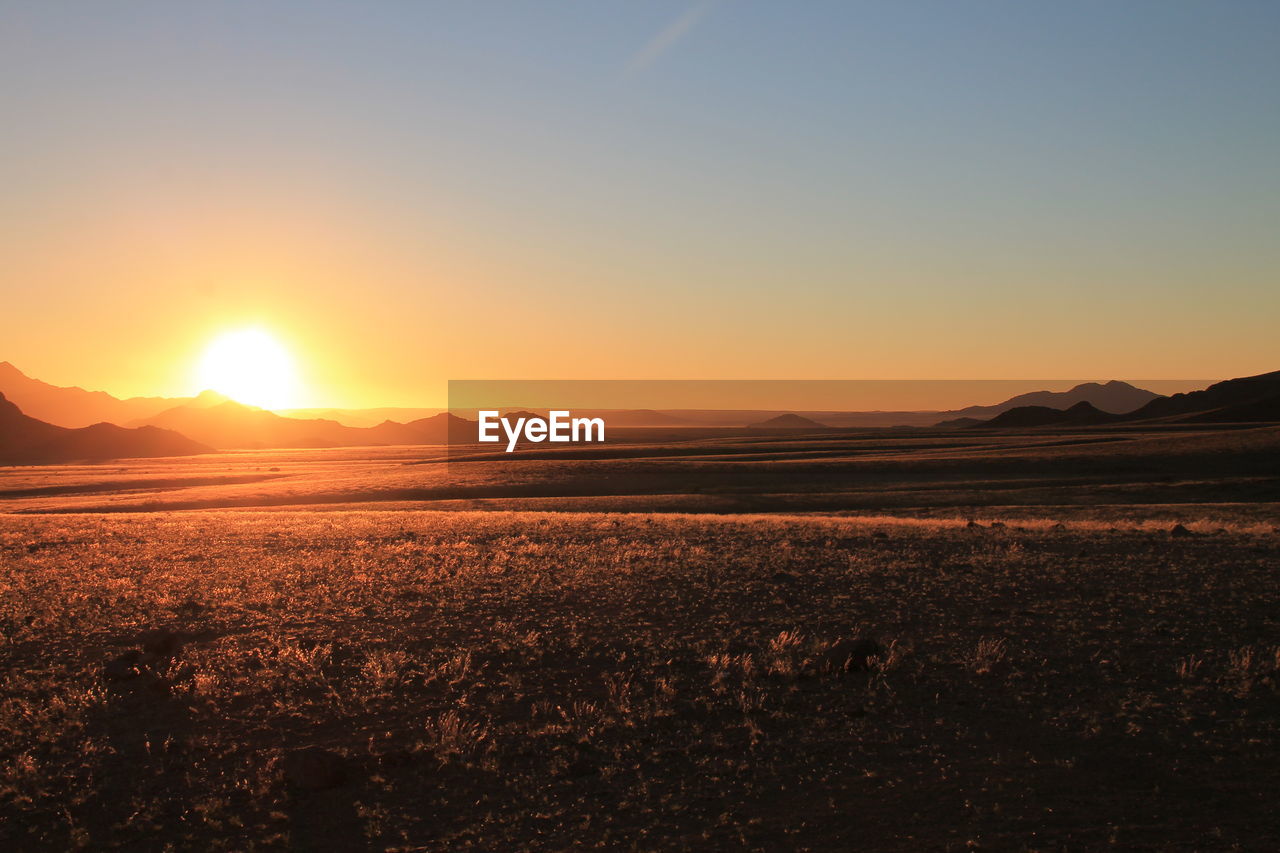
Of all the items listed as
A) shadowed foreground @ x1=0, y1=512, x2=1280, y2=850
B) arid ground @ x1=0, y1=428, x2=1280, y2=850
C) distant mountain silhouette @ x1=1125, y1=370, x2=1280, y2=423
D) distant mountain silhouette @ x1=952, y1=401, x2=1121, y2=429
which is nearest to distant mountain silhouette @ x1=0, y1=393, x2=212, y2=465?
arid ground @ x1=0, y1=428, x2=1280, y2=850

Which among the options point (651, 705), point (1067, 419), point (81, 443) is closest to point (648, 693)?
point (651, 705)

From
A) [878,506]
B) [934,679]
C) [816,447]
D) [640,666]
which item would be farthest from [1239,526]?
[816,447]

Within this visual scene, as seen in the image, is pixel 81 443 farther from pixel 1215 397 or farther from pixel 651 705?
pixel 1215 397

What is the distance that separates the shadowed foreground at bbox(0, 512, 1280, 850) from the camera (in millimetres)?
7852

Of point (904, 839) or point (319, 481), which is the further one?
point (319, 481)

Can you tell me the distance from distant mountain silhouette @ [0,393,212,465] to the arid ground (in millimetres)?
133463

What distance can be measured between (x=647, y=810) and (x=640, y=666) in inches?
159

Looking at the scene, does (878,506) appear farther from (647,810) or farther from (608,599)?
(647,810)

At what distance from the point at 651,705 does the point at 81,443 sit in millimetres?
159793

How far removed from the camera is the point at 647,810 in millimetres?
8016

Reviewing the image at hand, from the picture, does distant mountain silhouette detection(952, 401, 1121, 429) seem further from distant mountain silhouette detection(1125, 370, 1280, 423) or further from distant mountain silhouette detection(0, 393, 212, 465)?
distant mountain silhouette detection(0, 393, 212, 465)

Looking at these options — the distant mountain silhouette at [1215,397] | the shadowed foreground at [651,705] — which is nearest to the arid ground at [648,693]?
the shadowed foreground at [651,705]

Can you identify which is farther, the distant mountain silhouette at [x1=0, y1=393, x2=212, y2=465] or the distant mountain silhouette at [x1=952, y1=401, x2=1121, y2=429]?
the distant mountain silhouette at [x1=952, y1=401, x2=1121, y2=429]

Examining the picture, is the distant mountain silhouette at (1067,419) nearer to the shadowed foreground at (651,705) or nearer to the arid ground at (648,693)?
the arid ground at (648,693)
